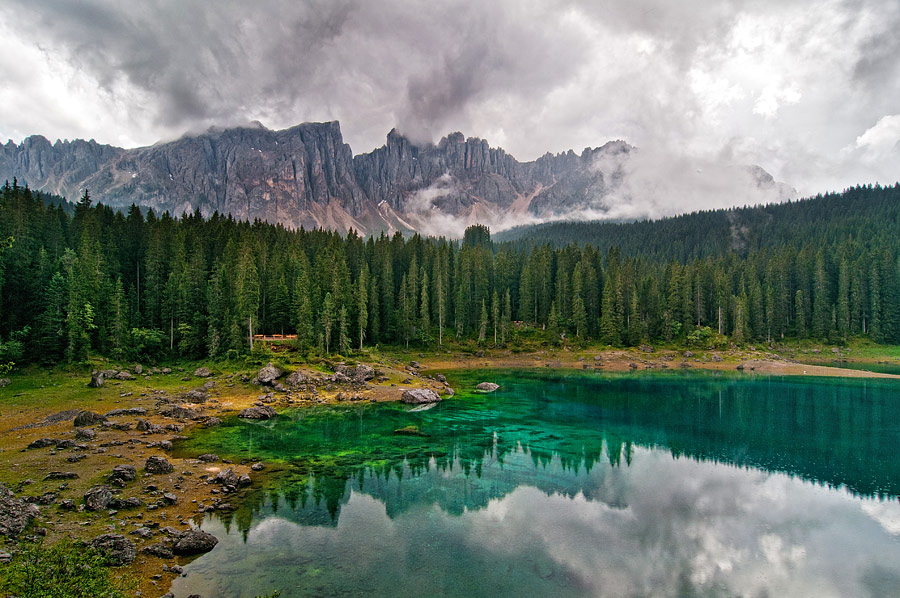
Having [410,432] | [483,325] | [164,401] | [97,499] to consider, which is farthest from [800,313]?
[97,499]

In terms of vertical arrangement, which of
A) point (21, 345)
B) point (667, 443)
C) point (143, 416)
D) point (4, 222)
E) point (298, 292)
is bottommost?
point (667, 443)

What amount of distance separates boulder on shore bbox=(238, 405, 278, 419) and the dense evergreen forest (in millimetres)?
Result: 22947

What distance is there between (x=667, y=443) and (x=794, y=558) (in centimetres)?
2154

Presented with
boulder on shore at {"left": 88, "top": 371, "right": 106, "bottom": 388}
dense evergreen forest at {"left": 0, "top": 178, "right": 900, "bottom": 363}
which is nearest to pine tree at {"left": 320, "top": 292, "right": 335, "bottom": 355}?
dense evergreen forest at {"left": 0, "top": 178, "right": 900, "bottom": 363}

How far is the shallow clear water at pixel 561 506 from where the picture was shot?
2047 centimetres

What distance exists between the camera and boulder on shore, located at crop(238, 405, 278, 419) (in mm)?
49625

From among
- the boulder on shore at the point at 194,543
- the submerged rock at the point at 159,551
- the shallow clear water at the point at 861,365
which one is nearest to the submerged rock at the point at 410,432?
the boulder on shore at the point at 194,543

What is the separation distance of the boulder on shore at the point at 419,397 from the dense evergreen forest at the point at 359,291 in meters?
22.0

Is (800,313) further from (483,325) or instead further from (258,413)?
(258,413)

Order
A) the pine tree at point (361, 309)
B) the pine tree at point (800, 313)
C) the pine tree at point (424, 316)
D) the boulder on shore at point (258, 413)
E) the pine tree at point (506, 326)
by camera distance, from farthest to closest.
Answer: the pine tree at point (800, 313) → the pine tree at point (506, 326) → the pine tree at point (424, 316) → the pine tree at point (361, 309) → the boulder on shore at point (258, 413)

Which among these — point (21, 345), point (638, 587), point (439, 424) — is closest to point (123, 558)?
point (638, 587)

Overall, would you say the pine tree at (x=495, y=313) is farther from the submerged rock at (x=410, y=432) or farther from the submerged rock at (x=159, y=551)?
the submerged rock at (x=159, y=551)

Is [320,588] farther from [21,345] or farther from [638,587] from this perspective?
[21,345]

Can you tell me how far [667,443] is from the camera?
145 feet
